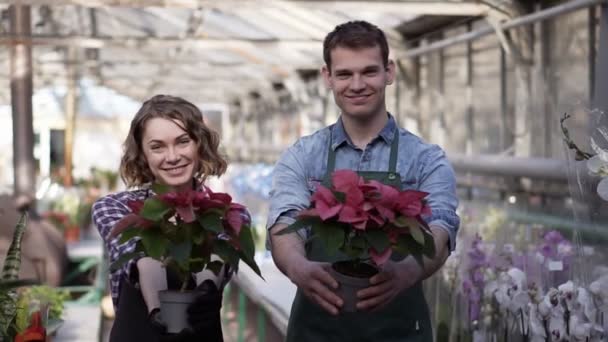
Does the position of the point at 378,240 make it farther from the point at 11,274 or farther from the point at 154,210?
the point at 11,274

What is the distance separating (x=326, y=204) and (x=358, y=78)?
27cm

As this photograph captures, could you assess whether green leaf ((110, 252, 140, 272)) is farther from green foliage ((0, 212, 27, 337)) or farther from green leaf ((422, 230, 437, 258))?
green leaf ((422, 230, 437, 258))

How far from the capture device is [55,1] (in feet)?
23.5

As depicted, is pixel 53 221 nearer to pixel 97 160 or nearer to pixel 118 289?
pixel 118 289

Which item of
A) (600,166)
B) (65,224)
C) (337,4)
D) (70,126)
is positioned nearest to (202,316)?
(600,166)

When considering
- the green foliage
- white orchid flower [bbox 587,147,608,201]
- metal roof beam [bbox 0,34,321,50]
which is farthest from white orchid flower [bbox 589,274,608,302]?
metal roof beam [bbox 0,34,321,50]

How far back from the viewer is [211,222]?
1616mm

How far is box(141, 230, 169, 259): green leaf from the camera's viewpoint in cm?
159

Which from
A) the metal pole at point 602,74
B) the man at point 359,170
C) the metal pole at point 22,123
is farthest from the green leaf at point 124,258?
the metal pole at point 22,123

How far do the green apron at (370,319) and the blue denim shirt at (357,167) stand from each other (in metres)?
0.02

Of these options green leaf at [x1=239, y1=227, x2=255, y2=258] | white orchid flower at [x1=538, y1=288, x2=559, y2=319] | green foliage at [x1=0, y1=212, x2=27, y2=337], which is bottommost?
white orchid flower at [x1=538, y1=288, x2=559, y2=319]

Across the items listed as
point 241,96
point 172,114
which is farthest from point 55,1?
point 241,96

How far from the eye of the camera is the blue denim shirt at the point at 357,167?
1726mm

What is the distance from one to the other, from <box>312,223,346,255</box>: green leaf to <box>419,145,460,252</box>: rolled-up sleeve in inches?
9.3
